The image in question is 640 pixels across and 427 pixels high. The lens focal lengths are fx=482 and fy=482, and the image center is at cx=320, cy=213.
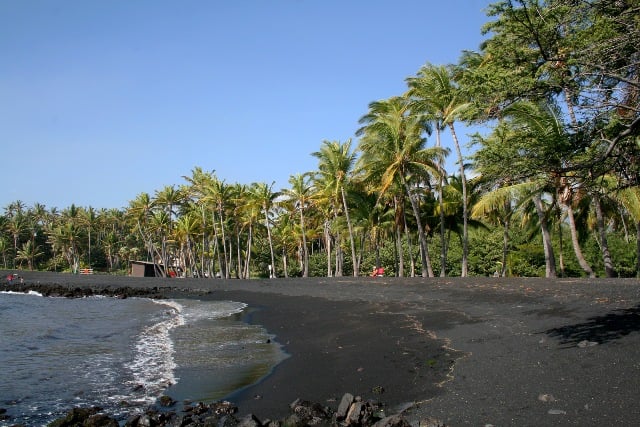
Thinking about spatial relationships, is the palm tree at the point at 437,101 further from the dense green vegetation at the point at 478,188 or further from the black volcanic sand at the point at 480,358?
the black volcanic sand at the point at 480,358

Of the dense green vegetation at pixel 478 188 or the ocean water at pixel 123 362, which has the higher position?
the dense green vegetation at pixel 478 188

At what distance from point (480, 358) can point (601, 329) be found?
240cm

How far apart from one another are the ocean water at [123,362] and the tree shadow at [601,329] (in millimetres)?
5487

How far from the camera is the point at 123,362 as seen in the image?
10875 millimetres

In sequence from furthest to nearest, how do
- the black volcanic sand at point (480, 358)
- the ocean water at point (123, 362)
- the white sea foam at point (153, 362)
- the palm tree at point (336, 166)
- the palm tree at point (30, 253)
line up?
the palm tree at point (30, 253) < the palm tree at point (336, 166) < the white sea foam at point (153, 362) < the ocean water at point (123, 362) < the black volcanic sand at point (480, 358)

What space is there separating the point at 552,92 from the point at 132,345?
11.9 meters

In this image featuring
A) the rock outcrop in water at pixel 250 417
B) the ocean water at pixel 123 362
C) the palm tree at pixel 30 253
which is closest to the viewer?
the rock outcrop in water at pixel 250 417

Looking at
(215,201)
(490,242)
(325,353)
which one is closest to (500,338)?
(325,353)

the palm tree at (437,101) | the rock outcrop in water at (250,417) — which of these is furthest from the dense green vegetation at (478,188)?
the rock outcrop in water at (250,417)

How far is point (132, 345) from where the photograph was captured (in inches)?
521

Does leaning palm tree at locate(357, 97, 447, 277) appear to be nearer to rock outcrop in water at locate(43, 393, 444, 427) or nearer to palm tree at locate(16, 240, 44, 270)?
rock outcrop in water at locate(43, 393, 444, 427)

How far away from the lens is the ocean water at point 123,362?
790 cm

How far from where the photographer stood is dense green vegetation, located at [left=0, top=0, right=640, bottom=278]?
658 cm

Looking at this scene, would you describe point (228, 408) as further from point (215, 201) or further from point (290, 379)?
point (215, 201)
